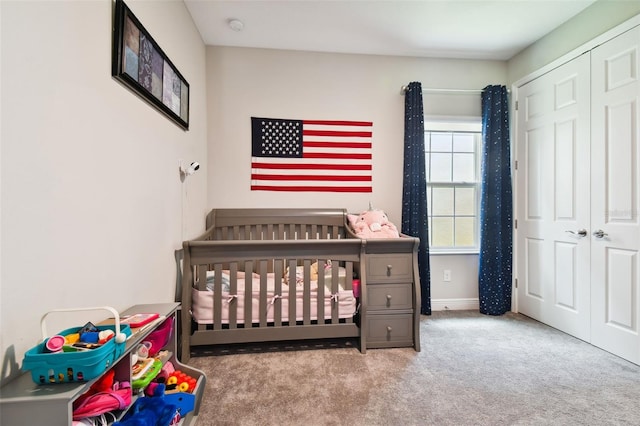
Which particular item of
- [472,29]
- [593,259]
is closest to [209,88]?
[472,29]

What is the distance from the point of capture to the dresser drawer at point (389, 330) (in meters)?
2.08

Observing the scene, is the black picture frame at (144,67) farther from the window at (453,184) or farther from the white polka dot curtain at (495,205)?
the white polka dot curtain at (495,205)

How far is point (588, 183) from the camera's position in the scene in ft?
7.09

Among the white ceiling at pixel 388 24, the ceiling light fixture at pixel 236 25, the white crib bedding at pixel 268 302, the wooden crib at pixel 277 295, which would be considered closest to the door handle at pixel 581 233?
the wooden crib at pixel 277 295

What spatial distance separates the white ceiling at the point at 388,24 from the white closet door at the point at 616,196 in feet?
1.91

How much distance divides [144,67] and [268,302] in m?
1.59

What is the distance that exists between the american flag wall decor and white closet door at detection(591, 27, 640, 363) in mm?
A: 1760

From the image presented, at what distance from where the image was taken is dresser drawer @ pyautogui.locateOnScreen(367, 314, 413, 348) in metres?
2.08

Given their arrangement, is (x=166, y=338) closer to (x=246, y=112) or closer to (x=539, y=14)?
(x=246, y=112)

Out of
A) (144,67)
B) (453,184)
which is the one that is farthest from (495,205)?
(144,67)

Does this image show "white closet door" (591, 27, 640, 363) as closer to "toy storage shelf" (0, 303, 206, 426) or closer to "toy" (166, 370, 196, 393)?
"toy" (166, 370, 196, 393)

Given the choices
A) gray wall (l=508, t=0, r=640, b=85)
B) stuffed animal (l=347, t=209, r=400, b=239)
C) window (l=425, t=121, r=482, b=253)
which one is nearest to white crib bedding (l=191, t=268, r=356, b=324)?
stuffed animal (l=347, t=209, r=400, b=239)

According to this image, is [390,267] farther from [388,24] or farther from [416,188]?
[388,24]

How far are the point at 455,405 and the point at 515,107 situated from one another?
2800 mm
